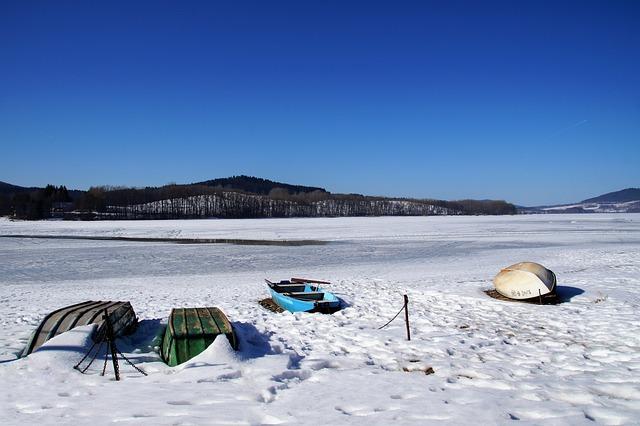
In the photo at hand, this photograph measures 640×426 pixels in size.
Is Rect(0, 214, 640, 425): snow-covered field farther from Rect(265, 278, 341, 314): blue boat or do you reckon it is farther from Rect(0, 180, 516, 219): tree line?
Rect(0, 180, 516, 219): tree line

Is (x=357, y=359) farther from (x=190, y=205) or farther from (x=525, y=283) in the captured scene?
(x=190, y=205)

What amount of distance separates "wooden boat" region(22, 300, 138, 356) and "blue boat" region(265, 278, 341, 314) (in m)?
3.81

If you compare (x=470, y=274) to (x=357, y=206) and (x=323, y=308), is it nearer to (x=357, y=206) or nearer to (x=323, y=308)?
(x=323, y=308)

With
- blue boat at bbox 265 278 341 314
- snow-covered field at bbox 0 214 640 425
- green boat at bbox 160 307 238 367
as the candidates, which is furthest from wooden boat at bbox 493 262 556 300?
green boat at bbox 160 307 238 367

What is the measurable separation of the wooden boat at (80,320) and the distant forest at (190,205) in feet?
291

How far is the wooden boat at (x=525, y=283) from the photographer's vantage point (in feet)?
38.7

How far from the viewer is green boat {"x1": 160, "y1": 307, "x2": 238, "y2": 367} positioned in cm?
666

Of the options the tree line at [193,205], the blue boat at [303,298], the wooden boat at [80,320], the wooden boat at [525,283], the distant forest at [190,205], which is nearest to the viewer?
the wooden boat at [80,320]

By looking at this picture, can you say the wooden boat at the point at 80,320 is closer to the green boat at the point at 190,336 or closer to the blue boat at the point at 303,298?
the green boat at the point at 190,336

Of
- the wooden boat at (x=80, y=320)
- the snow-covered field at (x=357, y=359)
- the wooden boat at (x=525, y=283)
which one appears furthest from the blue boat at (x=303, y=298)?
the wooden boat at (x=525, y=283)

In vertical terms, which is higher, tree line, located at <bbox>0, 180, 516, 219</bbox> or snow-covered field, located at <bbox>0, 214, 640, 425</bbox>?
tree line, located at <bbox>0, 180, 516, 219</bbox>

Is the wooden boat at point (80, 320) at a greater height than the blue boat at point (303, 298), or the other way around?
the wooden boat at point (80, 320)

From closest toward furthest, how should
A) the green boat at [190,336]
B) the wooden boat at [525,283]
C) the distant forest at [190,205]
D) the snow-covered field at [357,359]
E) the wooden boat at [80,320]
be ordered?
1. the snow-covered field at [357,359]
2. the green boat at [190,336]
3. the wooden boat at [80,320]
4. the wooden boat at [525,283]
5. the distant forest at [190,205]

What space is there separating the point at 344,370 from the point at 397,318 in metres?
4.00
